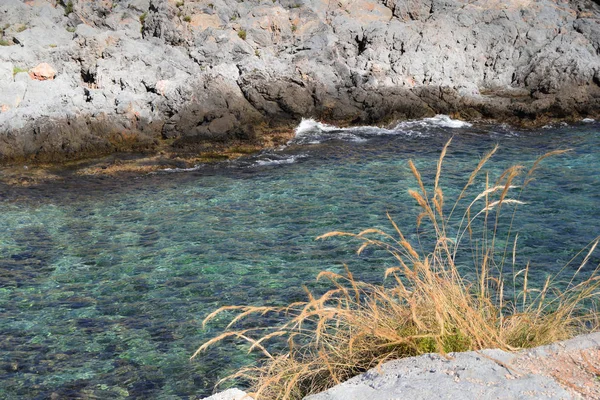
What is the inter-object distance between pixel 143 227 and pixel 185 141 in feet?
19.8

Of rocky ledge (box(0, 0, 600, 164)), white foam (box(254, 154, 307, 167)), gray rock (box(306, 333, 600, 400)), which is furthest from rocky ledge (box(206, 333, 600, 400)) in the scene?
rocky ledge (box(0, 0, 600, 164))

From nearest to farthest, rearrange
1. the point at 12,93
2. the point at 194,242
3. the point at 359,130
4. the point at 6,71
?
1. the point at 194,242
2. the point at 12,93
3. the point at 6,71
4. the point at 359,130

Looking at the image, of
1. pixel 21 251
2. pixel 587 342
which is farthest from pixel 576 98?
pixel 587 342

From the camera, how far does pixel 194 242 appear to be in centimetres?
1108

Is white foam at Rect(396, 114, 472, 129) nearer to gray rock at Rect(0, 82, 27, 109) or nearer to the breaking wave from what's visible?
the breaking wave

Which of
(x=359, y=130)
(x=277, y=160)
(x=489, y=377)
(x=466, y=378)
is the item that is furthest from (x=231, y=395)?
(x=359, y=130)

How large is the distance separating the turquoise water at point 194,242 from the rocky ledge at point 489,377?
3.38 meters

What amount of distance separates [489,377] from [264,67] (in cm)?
1760

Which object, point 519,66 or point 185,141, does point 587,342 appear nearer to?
point 185,141

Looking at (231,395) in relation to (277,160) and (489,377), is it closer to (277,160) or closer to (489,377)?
(489,377)

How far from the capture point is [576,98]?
66.8 feet

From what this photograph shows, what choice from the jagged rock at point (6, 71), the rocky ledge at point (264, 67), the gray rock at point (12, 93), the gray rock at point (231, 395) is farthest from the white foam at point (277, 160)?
the gray rock at point (231, 395)

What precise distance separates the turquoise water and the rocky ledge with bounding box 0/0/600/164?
2.25 m

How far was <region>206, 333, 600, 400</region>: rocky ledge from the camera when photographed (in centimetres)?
340
